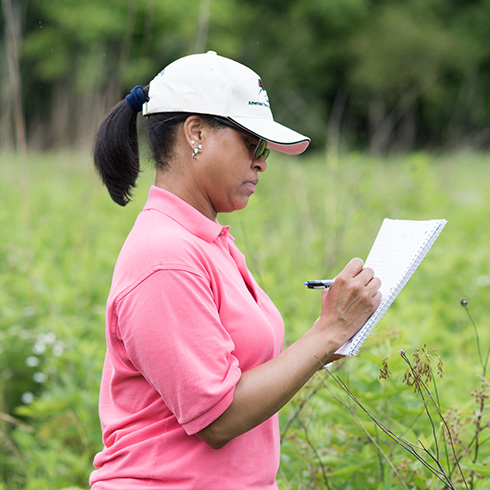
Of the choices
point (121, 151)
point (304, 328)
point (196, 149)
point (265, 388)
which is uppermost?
point (196, 149)

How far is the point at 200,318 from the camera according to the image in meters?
1.31

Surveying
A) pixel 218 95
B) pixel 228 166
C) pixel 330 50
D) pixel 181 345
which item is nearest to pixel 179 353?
pixel 181 345

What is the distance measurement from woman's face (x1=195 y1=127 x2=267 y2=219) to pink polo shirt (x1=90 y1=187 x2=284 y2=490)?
8cm

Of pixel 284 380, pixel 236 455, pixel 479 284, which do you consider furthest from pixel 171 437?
pixel 479 284

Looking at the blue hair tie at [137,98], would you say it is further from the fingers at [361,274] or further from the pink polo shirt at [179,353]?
the fingers at [361,274]

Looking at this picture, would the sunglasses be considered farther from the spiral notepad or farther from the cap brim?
the spiral notepad

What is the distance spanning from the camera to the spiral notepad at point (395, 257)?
54.4 inches

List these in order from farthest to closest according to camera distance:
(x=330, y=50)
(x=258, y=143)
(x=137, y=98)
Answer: (x=330, y=50), (x=137, y=98), (x=258, y=143)

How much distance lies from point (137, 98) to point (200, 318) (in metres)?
0.64

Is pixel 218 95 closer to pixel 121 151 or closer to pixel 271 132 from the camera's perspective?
pixel 271 132

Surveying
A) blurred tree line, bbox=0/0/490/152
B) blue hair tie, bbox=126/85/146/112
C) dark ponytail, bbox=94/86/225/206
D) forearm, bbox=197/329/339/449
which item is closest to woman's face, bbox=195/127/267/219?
dark ponytail, bbox=94/86/225/206

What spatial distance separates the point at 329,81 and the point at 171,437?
21074 mm

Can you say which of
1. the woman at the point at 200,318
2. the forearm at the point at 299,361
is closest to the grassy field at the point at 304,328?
the forearm at the point at 299,361

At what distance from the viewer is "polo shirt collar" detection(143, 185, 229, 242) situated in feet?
4.87
